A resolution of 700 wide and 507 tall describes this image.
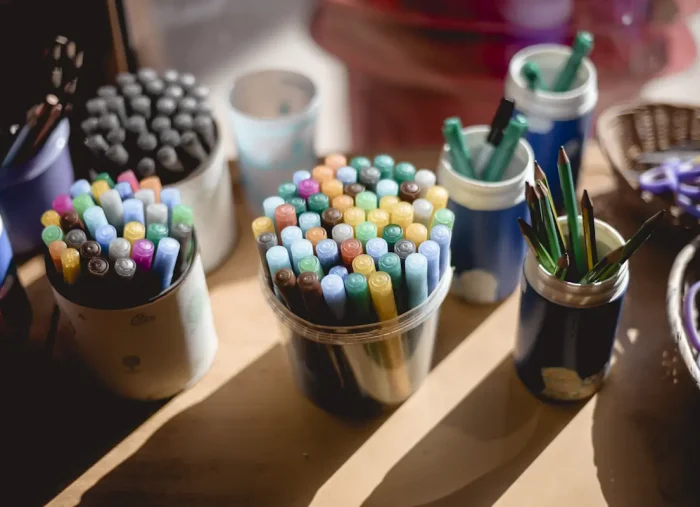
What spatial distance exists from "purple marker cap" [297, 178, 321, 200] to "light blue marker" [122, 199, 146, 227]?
10cm

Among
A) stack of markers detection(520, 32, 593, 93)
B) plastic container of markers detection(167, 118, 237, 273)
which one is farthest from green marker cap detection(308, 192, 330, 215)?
stack of markers detection(520, 32, 593, 93)

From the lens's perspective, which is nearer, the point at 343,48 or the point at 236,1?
the point at 343,48

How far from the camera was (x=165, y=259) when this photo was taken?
449 millimetres

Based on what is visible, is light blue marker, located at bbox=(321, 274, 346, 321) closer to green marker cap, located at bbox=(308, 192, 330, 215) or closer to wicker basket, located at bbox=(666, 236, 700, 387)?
green marker cap, located at bbox=(308, 192, 330, 215)

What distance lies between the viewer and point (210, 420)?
515mm

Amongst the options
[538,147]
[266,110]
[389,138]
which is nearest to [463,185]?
[538,147]

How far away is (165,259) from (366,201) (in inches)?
5.2

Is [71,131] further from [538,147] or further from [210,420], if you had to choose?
[538,147]

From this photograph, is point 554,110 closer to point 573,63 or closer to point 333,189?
point 573,63

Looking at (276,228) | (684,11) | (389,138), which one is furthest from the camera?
(389,138)

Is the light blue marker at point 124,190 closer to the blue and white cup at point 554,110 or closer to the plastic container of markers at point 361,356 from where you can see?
the plastic container of markers at point 361,356

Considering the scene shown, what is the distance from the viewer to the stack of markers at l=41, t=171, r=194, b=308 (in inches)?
17.5

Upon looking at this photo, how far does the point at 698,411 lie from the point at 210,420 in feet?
1.09

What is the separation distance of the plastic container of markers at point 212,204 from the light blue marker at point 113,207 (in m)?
0.06
